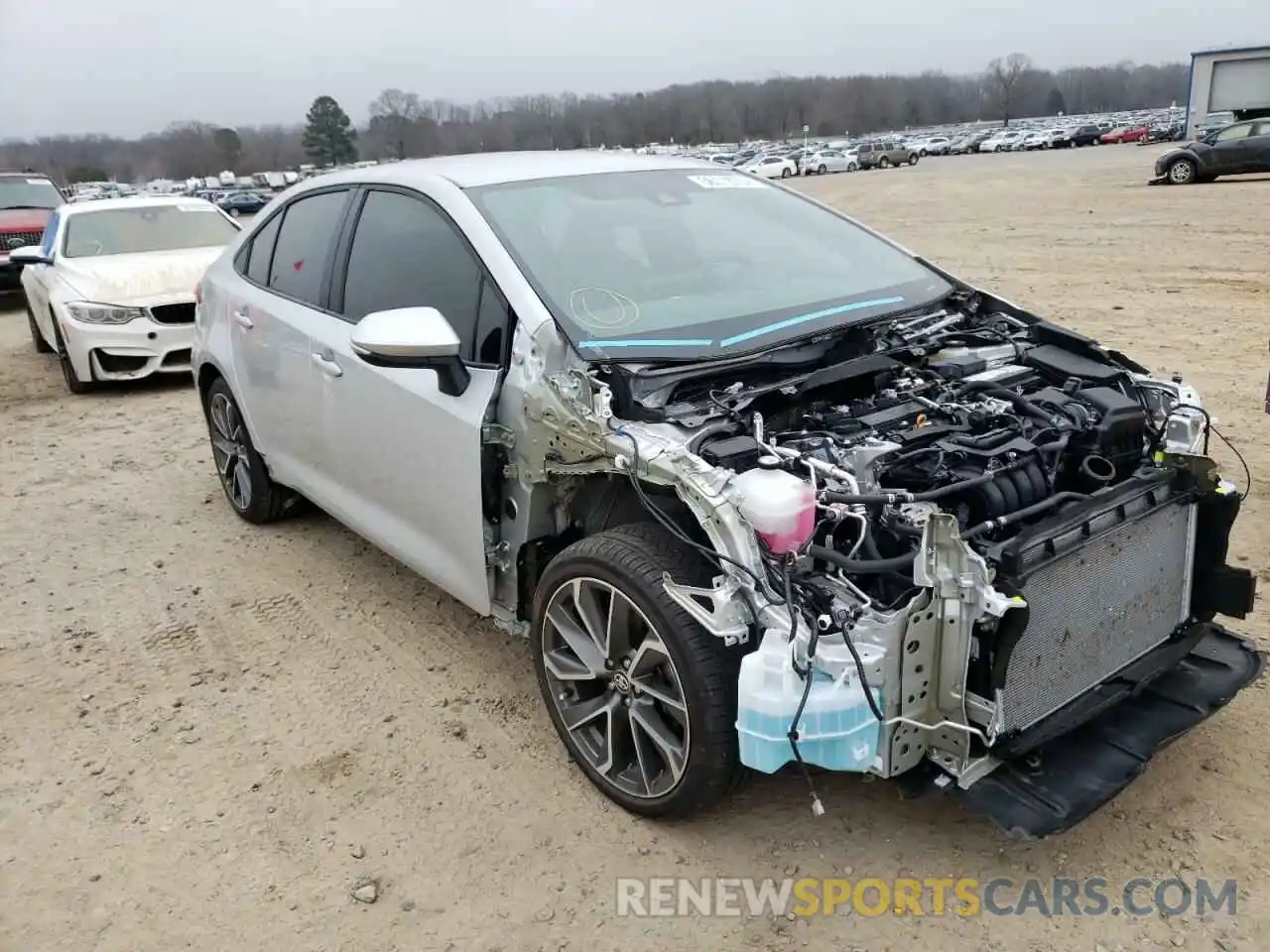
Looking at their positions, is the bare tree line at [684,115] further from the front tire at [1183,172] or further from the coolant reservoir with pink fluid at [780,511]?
the coolant reservoir with pink fluid at [780,511]

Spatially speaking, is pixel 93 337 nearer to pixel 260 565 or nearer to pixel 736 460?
pixel 260 565

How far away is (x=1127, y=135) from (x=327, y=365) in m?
67.8

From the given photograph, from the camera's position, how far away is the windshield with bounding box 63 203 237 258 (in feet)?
30.9

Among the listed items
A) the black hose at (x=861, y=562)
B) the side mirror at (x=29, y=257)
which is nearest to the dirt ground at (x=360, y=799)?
the black hose at (x=861, y=562)

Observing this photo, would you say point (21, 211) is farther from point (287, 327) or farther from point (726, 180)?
point (726, 180)

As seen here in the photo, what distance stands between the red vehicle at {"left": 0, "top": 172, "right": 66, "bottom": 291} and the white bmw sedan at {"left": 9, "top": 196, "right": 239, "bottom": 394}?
4.55 m

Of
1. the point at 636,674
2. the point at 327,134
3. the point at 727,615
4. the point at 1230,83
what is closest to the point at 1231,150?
the point at 1230,83

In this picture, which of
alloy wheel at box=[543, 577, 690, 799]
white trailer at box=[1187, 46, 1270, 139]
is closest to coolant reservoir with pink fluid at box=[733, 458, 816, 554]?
alloy wheel at box=[543, 577, 690, 799]

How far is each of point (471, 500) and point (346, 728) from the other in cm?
96

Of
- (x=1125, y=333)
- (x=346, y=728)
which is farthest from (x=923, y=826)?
(x=1125, y=333)

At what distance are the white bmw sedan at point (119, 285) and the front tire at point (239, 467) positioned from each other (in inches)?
146

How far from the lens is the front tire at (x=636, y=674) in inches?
102

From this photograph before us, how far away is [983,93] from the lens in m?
140

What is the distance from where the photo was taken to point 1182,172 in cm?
2303
